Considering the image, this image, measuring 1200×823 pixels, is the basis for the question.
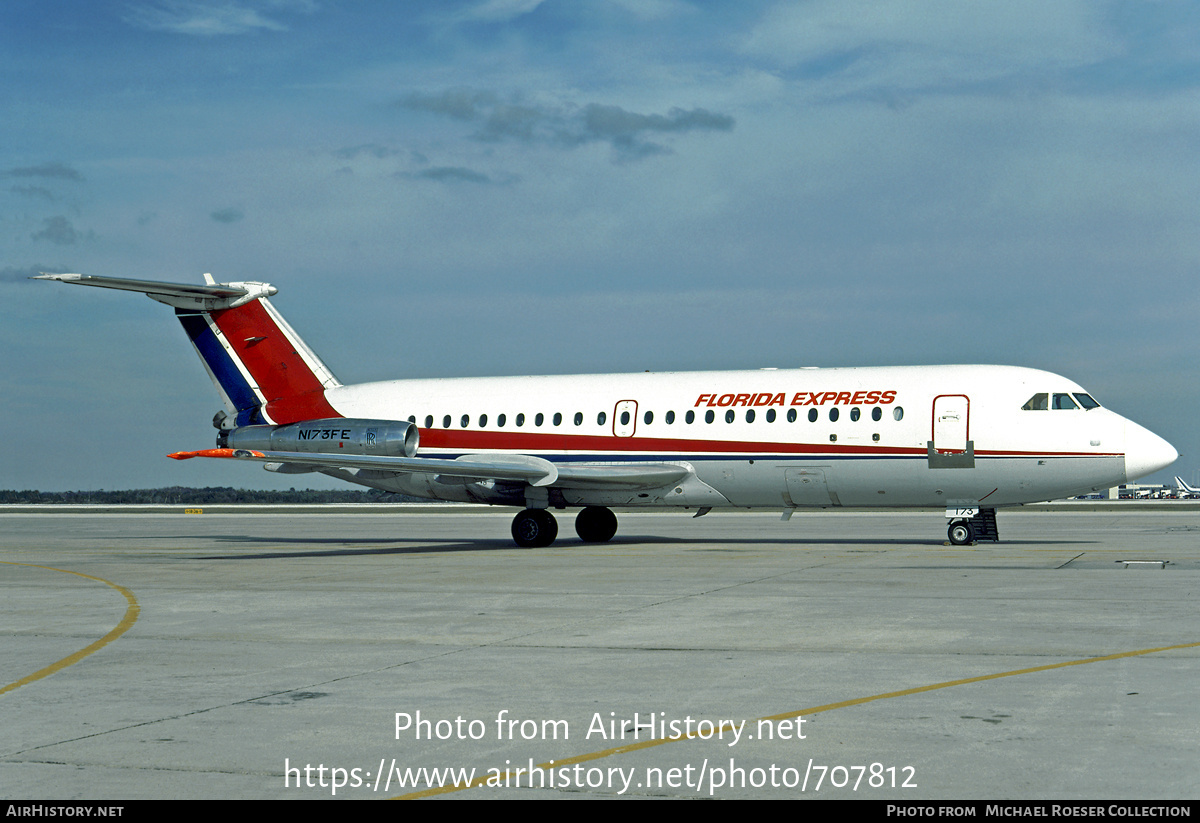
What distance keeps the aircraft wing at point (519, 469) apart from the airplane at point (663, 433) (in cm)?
5

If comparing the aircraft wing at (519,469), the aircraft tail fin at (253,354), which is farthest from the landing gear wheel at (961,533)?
the aircraft tail fin at (253,354)

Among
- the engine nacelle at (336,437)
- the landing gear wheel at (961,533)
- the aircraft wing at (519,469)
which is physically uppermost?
the engine nacelle at (336,437)

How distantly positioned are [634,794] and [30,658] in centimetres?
754

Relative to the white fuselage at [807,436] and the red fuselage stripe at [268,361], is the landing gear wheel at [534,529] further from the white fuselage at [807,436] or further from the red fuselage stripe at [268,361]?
the red fuselage stripe at [268,361]

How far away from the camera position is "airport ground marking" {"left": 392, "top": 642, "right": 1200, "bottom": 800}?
6574 mm

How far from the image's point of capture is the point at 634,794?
21.0 ft

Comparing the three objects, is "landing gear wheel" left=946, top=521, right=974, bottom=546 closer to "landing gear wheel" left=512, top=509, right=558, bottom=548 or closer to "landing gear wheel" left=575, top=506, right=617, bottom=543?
"landing gear wheel" left=575, top=506, right=617, bottom=543

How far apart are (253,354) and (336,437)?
4.08 meters

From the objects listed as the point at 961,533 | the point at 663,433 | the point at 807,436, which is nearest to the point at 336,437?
the point at 663,433

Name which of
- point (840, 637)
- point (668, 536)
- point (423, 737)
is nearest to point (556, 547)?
point (668, 536)

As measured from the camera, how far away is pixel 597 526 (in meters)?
31.1

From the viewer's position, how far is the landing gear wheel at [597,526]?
31047 mm

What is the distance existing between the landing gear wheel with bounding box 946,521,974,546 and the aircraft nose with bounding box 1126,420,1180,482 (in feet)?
11.4

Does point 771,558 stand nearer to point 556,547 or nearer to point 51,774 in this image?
point 556,547
